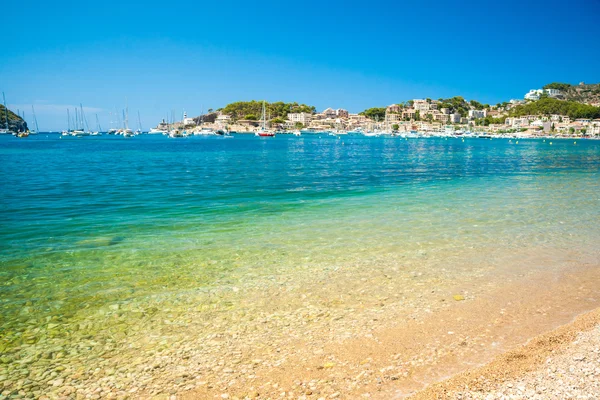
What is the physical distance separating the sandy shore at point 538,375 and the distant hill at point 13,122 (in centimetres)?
22036

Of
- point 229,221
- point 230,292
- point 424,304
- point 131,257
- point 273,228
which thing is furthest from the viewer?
point 229,221

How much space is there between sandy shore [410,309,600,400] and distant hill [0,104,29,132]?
220 metres

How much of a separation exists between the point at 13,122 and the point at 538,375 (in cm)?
23099

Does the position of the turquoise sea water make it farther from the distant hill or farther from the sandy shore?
the distant hill

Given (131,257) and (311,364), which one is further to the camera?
(131,257)

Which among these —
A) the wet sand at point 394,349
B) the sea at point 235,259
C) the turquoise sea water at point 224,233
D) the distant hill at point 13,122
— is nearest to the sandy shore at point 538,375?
the wet sand at point 394,349

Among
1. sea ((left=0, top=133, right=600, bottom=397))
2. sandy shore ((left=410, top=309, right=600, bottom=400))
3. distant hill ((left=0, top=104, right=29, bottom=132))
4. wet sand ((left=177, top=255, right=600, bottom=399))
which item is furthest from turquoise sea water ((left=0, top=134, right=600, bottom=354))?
distant hill ((left=0, top=104, right=29, bottom=132))

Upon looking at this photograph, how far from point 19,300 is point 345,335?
19.0 feet

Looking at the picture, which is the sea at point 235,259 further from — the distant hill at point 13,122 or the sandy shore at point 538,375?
the distant hill at point 13,122

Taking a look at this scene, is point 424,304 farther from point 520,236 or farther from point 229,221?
point 229,221

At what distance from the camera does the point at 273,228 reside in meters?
12.1

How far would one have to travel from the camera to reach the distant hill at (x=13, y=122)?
174 meters

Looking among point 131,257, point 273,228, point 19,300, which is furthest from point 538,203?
point 19,300

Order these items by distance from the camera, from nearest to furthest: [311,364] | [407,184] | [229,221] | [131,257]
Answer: [311,364] → [131,257] → [229,221] → [407,184]
